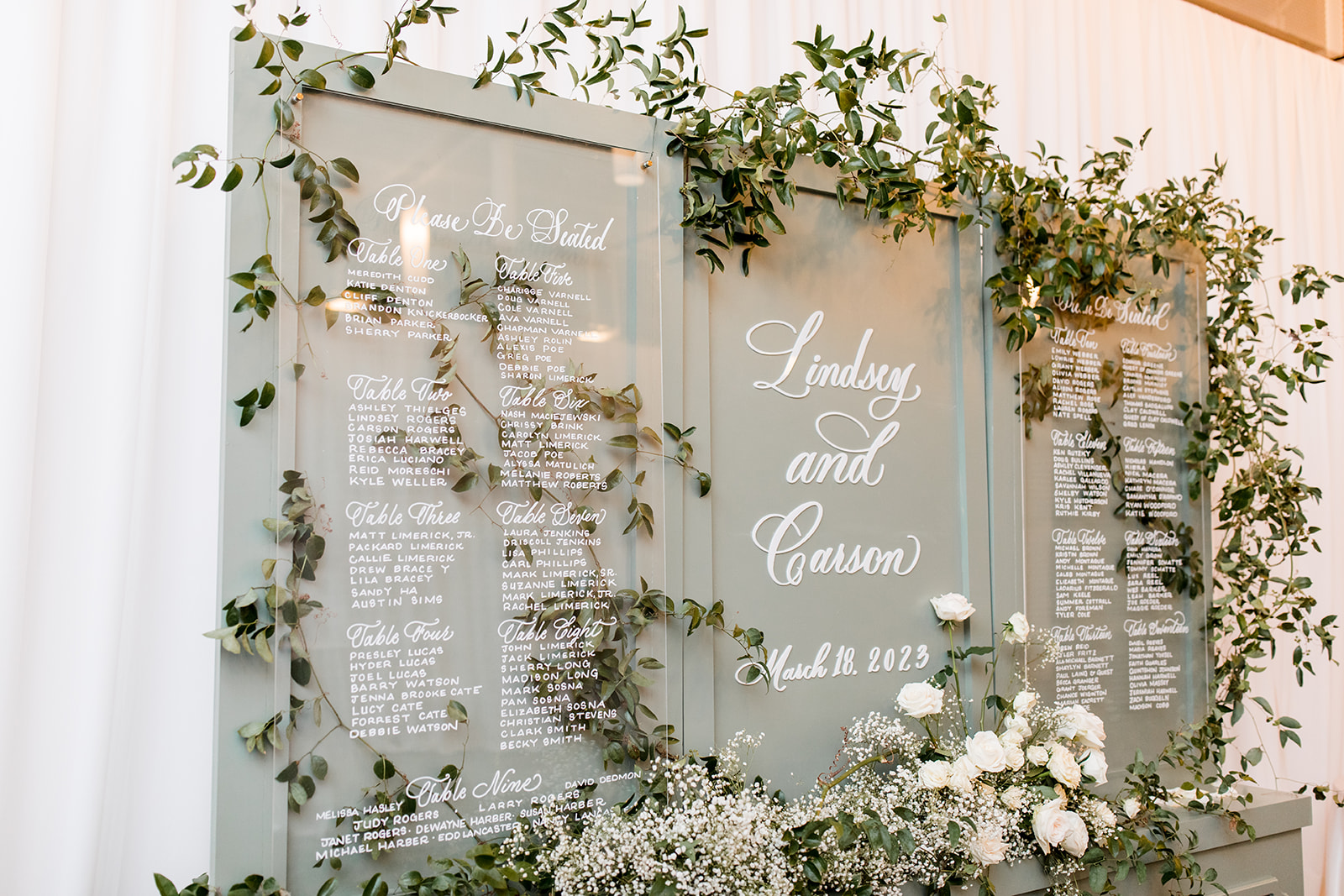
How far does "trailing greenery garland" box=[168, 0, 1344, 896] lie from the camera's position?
1633 millimetres

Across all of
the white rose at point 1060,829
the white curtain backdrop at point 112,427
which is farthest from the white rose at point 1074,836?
the white curtain backdrop at point 112,427

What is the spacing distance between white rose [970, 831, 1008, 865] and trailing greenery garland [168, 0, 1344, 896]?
0.29 m

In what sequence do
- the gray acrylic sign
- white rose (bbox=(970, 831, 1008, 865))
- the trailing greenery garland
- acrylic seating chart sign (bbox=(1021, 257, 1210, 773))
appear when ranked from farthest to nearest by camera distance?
acrylic seating chart sign (bbox=(1021, 257, 1210, 773)), the gray acrylic sign, white rose (bbox=(970, 831, 1008, 865)), the trailing greenery garland

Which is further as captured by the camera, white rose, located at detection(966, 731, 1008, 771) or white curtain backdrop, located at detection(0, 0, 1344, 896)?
white rose, located at detection(966, 731, 1008, 771)

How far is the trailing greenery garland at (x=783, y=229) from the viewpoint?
1.63m

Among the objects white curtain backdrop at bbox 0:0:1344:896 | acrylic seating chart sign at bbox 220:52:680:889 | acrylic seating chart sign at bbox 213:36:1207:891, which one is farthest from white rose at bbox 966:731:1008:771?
white curtain backdrop at bbox 0:0:1344:896

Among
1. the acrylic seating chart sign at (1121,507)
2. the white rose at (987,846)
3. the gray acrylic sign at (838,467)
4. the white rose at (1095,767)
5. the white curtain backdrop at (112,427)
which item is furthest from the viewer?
the acrylic seating chart sign at (1121,507)

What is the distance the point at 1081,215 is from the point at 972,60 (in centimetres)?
100

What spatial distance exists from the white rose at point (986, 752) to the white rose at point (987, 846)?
143mm

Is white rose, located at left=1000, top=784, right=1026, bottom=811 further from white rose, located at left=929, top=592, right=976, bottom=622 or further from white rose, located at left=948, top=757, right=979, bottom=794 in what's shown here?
white rose, located at left=929, top=592, right=976, bottom=622

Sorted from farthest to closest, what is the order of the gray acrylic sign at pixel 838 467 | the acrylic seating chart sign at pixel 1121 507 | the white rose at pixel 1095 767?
1. the acrylic seating chart sign at pixel 1121 507
2. the white rose at pixel 1095 767
3. the gray acrylic sign at pixel 838 467

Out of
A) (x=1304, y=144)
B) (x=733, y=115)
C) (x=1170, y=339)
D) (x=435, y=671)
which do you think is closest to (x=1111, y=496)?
(x=1170, y=339)

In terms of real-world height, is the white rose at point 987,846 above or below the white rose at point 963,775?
below

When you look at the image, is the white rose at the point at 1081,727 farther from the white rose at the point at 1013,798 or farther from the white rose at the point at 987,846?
the white rose at the point at 987,846
